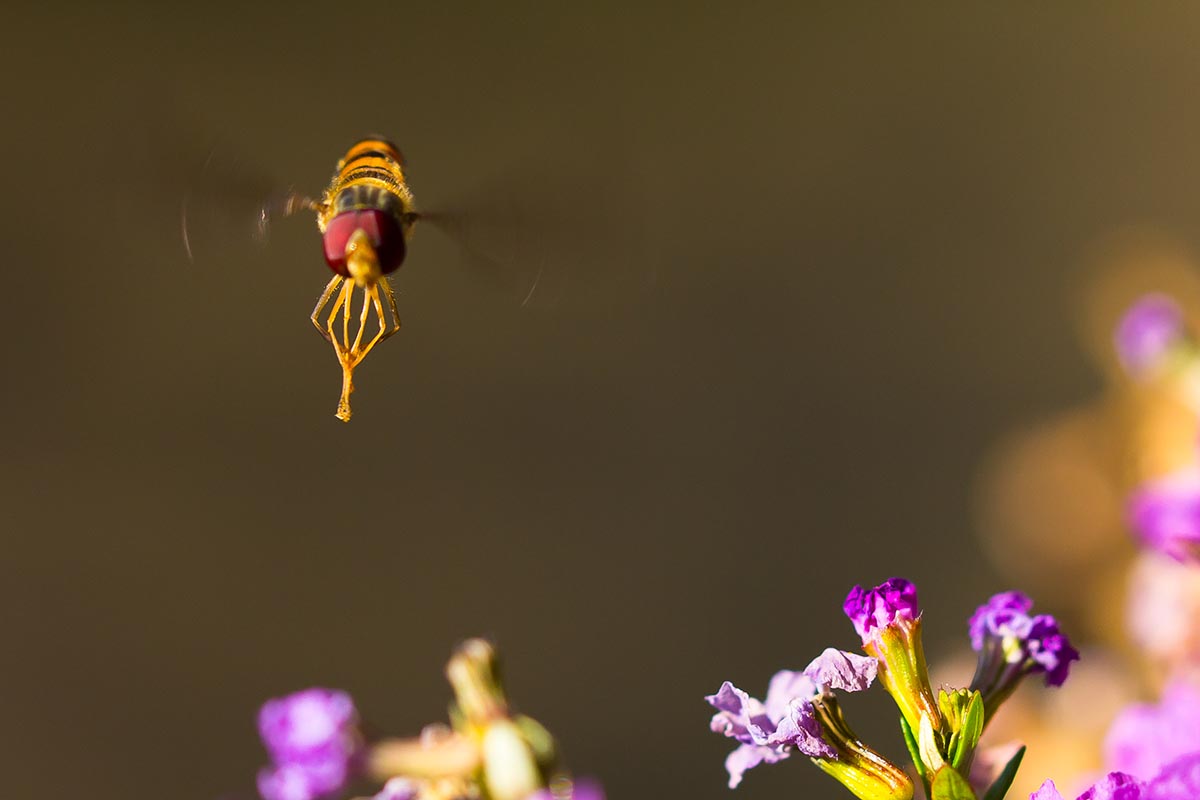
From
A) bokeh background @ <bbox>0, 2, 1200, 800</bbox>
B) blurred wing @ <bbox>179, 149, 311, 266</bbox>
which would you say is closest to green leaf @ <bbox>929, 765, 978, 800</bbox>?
blurred wing @ <bbox>179, 149, 311, 266</bbox>

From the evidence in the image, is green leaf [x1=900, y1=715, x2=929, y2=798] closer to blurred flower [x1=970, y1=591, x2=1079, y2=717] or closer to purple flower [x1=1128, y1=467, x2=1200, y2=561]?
blurred flower [x1=970, y1=591, x2=1079, y2=717]

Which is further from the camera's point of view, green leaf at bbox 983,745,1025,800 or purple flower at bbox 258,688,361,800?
purple flower at bbox 258,688,361,800

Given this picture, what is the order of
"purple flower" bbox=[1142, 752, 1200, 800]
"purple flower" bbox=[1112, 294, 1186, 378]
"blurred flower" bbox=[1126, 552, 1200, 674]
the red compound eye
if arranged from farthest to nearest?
"purple flower" bbox=[1112, 294, 1186, 378]
"blurred flower" bbox=[1126, 552, 1200, 674]
the red compound eye
"purple flower" bbox=[1142, 752, 1200, 800]

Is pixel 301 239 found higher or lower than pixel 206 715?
higher

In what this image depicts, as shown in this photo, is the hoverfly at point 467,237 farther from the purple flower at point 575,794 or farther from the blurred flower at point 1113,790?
the blurred flower at point 1113,790

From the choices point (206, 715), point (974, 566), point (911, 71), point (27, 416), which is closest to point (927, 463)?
point (974, 566)

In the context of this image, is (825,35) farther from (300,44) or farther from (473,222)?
(473,222)

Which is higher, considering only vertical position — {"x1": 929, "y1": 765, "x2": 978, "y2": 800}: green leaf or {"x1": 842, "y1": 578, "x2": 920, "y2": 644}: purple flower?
{"x1": 842, "y1": 578, "x2": 920, "y2": 644}: purple flower
